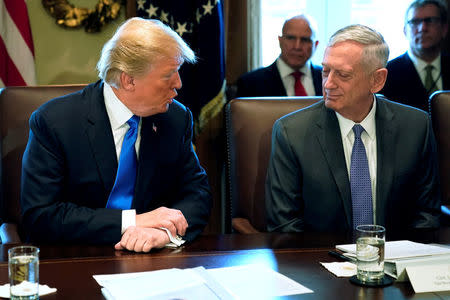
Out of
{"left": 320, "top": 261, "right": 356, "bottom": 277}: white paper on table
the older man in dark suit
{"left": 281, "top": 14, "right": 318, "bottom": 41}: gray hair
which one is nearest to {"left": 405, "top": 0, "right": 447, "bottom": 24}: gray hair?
{"left": 281, "top": 14, "right": 318, "bottom": 41}: gray hair

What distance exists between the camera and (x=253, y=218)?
2.89m

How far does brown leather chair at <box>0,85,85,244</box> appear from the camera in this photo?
2709 mm

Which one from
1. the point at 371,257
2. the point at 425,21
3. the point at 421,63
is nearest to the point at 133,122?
the point at 371,257

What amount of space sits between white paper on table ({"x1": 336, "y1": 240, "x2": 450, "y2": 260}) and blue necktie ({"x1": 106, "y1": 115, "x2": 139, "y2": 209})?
833mm

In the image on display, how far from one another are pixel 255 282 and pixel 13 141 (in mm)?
1428

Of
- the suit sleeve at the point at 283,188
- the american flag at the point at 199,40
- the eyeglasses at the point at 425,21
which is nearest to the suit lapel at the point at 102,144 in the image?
the suit sleeve at the point at 283,188

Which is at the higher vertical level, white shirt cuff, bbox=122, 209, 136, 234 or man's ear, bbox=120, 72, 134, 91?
man's ear, bbox=120, 72, 134, 91

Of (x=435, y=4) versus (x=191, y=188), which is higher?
(x=435, y=4)

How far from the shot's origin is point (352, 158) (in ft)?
8.61

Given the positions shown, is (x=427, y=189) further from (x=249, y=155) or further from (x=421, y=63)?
(x=421, y=63)

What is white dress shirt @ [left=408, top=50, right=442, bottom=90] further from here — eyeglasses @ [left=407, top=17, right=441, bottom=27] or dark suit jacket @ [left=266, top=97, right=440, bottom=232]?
dark suit jacket @ [left=266, top=97, right=440, bottom=232]

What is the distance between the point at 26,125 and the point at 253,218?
104 centimetres

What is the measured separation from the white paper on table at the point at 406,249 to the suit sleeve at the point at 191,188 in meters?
0.61

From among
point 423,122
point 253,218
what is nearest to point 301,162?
point 253,218
